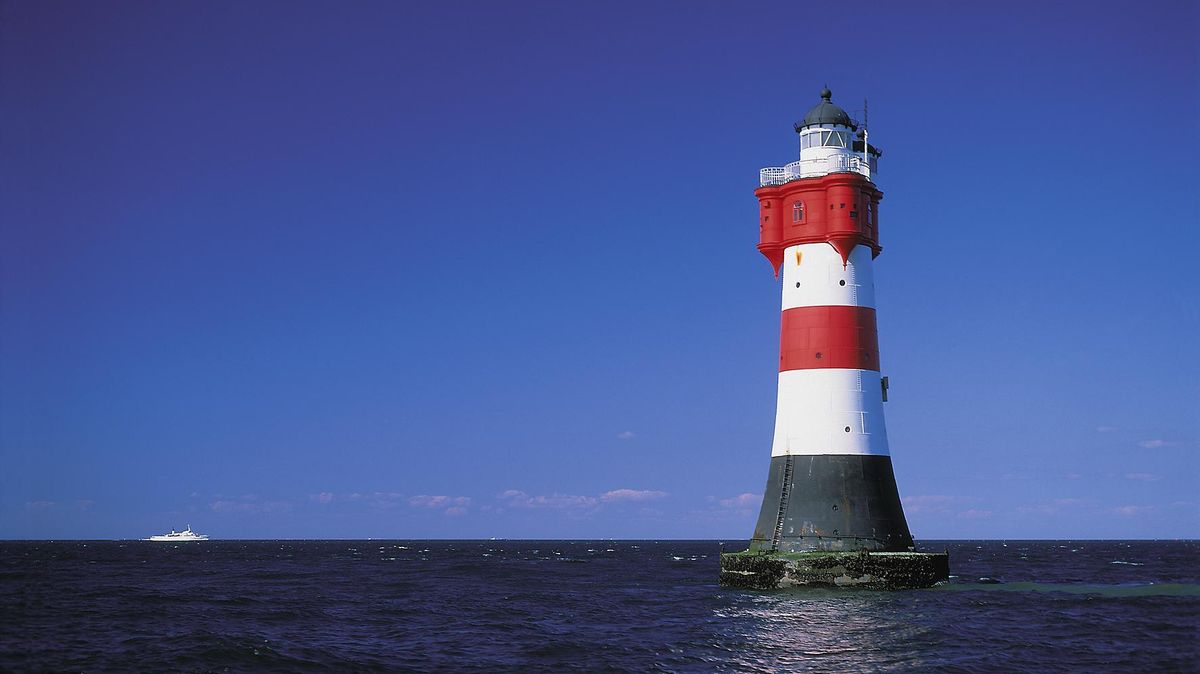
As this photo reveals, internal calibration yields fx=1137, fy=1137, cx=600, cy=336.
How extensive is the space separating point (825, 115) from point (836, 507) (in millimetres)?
14400

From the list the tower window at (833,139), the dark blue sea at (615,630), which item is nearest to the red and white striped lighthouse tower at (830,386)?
the tower window at (833,139)

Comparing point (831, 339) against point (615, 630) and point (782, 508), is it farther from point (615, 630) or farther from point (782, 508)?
point (615, 630)

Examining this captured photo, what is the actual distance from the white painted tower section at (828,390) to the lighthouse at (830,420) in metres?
0.03

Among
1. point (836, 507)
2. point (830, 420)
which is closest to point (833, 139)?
point (830, 420)

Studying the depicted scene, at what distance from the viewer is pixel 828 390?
39.0 metres

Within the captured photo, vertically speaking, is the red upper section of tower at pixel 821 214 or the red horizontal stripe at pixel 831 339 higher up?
the red upper section of tower at pixel 821 214

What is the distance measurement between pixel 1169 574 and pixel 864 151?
137 feet

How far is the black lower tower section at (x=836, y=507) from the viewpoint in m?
38.5

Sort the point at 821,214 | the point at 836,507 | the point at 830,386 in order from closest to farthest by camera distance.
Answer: the point at 836,507 → the point at 830,386 → the point at 821,214

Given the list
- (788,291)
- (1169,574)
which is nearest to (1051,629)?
(788,291)

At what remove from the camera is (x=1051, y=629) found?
104ft

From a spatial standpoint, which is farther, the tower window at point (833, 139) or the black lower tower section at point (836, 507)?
the tower window at point (833, 139)

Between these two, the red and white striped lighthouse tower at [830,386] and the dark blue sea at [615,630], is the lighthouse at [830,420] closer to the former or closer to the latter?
the red and white striped lighthouse tower at [830,386]

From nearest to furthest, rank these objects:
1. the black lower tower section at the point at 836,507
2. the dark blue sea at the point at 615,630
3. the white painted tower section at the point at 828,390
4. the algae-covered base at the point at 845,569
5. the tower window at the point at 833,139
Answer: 1. the dark blue sea at the point at 615,630
2. the algae-covered base at the point at 845,569
3. the black lower tower section at the point at 836,507
4. the white painted tower section at the point at 828,390
5. the tower window at the point at 833,139
